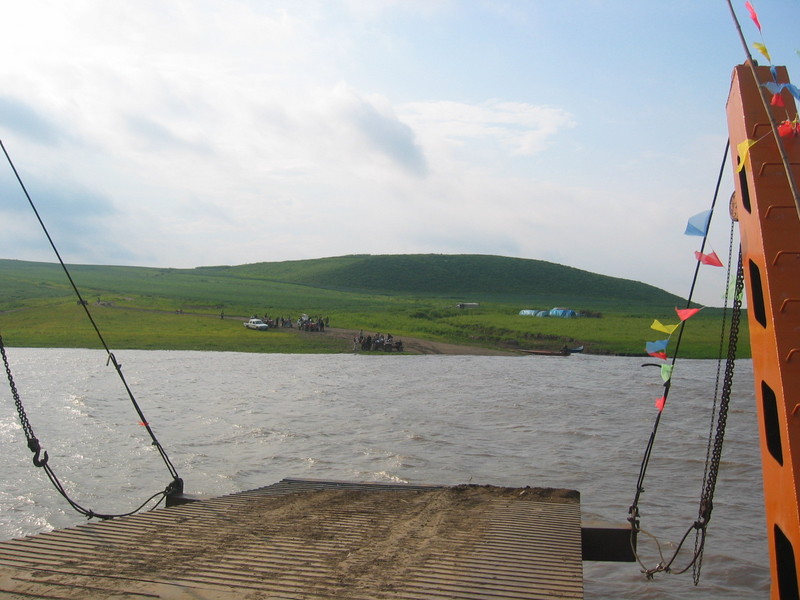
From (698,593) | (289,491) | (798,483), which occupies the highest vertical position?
(798,483)

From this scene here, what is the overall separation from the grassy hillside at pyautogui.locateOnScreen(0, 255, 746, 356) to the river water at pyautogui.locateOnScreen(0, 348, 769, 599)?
20420 mm

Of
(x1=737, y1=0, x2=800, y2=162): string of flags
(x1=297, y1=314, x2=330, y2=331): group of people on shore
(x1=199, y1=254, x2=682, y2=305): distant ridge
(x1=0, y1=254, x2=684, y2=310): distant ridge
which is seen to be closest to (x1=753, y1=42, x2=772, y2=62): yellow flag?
(x1=737, y1=0, x2=800, y2=162): string of flags

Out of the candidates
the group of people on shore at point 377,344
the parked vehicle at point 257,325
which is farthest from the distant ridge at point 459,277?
the group of people on shore at point 377,344

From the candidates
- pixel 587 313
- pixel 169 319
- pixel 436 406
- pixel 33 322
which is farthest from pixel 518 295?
pixel 436 406

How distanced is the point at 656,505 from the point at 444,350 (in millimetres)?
44602

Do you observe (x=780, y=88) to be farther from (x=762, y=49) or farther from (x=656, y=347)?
(x=656, y=347)

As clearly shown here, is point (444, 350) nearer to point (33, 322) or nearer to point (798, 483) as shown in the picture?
point (33, 322)

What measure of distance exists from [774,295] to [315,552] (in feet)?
16.8

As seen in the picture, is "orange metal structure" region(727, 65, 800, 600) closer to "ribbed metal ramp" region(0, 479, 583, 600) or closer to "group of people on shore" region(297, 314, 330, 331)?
"ribbed metal ramp" region(0, 479, 583, 600)

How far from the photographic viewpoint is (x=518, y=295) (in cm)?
14138

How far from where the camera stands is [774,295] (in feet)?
17.1

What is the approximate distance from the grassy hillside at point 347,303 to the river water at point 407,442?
67.0ft

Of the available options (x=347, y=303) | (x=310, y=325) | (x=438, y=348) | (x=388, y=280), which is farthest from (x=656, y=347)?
(x=388, y=280)

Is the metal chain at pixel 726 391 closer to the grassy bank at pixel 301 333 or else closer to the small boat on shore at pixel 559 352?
the grassy bank at pixel 301 333
